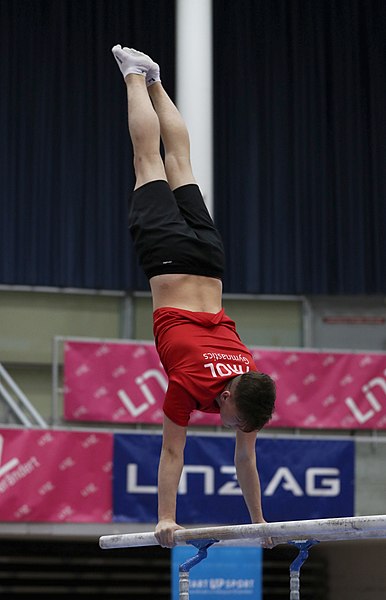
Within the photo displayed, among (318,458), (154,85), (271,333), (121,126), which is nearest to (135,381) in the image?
(318,458)

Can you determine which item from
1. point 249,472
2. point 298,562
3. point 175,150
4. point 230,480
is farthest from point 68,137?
point 298,562

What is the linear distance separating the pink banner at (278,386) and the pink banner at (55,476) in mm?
541

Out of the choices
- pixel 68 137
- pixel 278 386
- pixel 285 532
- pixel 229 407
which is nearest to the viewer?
pixel 285 532

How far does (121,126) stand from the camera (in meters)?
15.3

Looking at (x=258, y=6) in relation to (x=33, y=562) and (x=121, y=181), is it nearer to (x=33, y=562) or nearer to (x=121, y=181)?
(x=121, y=181)

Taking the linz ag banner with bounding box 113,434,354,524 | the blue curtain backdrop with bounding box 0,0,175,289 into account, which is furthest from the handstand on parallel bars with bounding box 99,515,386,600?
the blue curtain backdrop with bounding box 0,0,175,289

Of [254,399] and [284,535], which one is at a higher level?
[254,399]

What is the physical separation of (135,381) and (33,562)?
464cm

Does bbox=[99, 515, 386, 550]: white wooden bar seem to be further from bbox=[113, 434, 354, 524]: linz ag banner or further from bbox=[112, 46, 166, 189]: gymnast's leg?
bbox=[113, 434, 354, 524]: linz ag banner

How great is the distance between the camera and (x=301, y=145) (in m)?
15.7

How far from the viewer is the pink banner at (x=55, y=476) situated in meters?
11.0

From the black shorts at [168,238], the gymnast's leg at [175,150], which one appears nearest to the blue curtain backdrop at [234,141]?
the gymnast's leg at [175,150]

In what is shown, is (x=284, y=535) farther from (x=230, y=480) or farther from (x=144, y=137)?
(x=230, y=480)

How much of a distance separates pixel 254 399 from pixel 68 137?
1054 cm
